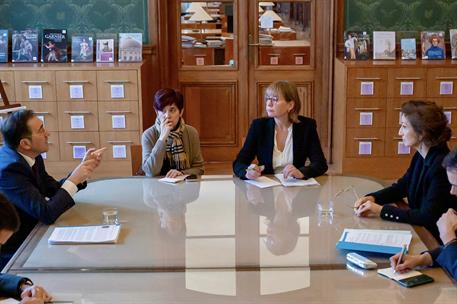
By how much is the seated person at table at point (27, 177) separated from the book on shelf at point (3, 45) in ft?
9.86

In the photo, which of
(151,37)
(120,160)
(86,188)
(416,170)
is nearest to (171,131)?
(86,188)

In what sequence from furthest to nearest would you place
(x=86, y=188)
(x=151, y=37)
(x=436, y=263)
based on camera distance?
(x=151, y=37)
(x=86, y=188)
(x=436, y=263)

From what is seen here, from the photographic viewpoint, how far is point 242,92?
20.1ft

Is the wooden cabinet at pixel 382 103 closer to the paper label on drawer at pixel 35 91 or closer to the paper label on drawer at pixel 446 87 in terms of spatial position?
the paper label on drawer at pixel 446 87

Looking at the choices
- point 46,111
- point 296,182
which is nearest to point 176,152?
point 296,182

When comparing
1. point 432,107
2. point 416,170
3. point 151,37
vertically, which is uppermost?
point 151,37

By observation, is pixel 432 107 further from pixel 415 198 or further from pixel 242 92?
pixel 242 92

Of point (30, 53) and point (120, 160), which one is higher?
point (30, 53)

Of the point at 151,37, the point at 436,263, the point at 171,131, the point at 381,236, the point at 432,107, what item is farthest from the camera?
the point at 151,37

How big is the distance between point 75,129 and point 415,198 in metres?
3.30

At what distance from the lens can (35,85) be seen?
552cm

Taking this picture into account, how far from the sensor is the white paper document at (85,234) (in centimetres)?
254

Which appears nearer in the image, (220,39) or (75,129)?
(75,129)

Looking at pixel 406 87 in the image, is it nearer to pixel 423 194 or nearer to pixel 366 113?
pixel 366 113
